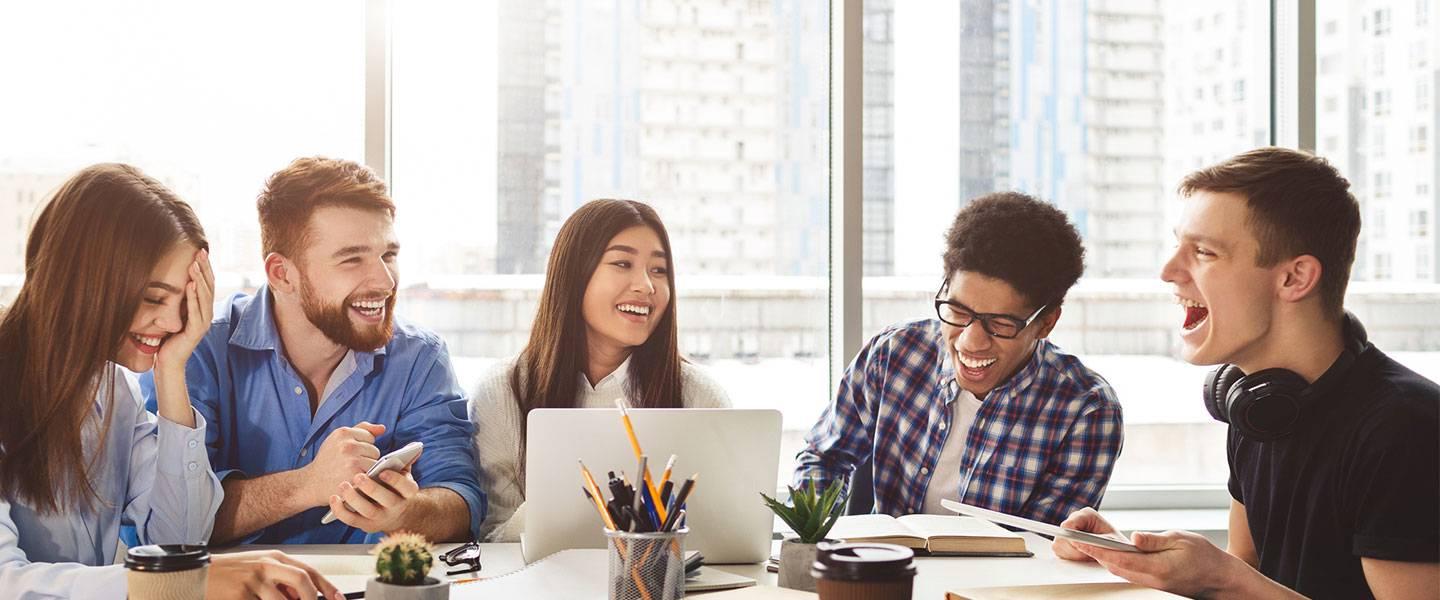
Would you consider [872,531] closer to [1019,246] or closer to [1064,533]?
[1064,533]

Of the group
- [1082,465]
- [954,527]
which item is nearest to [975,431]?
[1082,465]

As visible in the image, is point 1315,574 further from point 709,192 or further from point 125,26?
point 125,26

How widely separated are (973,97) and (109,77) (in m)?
2.41

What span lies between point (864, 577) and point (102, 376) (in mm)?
1309

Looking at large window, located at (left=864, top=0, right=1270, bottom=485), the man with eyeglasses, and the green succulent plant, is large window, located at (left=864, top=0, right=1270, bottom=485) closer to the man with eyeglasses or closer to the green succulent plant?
the man with eyeglasses

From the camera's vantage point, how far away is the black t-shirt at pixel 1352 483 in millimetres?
1488

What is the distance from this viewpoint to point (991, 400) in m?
2.33

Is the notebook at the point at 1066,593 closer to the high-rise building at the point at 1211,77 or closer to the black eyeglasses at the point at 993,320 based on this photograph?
the black eyeglasses at the point at 993,320

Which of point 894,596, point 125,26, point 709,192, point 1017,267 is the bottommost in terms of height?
point 894,596

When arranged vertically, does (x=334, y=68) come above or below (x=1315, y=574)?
above

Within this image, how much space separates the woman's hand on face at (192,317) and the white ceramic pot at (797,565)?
1.11 m

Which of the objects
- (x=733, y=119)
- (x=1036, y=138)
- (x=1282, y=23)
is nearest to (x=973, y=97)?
(x=1036, y=138)

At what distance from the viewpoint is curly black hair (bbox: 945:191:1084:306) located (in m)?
2.29

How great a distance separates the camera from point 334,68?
9.83 feet
